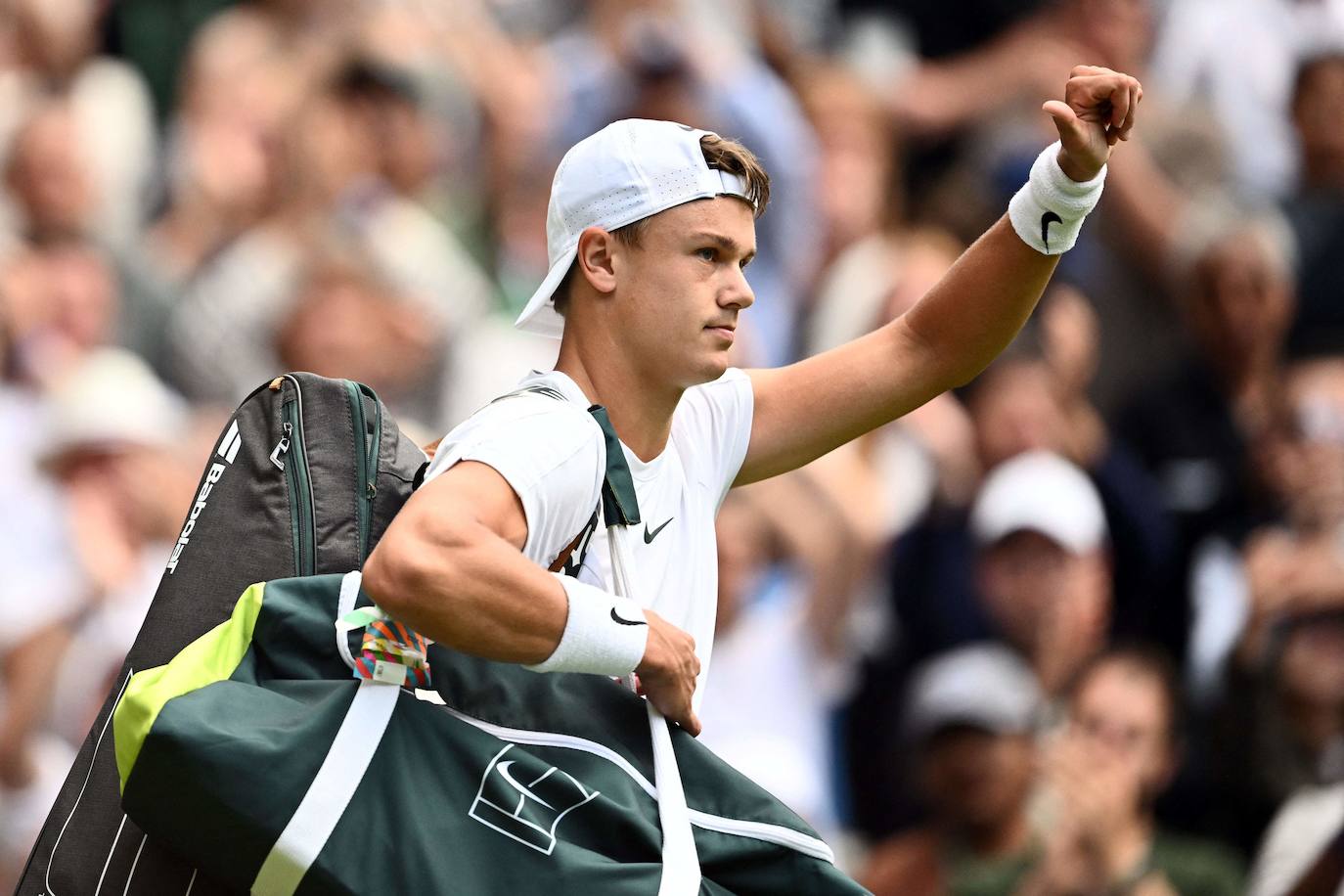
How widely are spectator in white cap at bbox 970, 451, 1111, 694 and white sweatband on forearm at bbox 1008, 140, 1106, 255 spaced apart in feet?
11.7

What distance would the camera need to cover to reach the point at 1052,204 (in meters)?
3.42

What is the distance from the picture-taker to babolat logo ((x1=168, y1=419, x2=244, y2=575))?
336cm

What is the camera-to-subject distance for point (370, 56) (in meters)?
8.33

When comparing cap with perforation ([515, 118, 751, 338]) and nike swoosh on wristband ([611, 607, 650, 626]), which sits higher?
cap with perforation ([515, 118, 751, 338])

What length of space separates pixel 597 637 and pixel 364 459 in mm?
701

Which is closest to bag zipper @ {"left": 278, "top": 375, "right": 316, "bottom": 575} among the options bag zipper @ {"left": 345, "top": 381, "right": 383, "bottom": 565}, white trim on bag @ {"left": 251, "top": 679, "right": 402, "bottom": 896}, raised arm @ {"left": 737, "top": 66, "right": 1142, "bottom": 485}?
bag zipper @ {"left": 345, "top": 381, "right": 383, "bottom": 565}

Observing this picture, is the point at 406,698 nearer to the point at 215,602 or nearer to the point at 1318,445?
the point at 215,602

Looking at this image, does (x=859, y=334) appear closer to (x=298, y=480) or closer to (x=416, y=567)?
(x=298, y=480)

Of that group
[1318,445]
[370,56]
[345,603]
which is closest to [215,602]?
[345,603]

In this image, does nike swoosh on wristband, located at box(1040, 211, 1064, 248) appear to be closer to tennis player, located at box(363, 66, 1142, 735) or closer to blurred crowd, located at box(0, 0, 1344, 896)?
tennis player, located at box(363, 66, 1142, 735)

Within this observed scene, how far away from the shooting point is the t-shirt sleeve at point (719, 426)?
3455mm

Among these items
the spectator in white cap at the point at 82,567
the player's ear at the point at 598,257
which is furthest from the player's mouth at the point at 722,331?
the spectator in white cap at the point at 82,567

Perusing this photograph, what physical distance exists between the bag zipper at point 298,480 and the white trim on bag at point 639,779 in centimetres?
41

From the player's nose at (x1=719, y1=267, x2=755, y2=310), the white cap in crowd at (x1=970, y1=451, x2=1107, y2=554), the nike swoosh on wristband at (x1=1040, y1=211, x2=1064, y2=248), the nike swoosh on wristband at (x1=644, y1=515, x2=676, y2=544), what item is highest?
the white cap in crowd at (x1=970, y1=451, x2=1107, y2=554)
